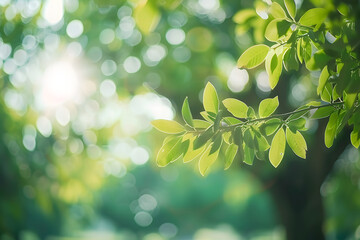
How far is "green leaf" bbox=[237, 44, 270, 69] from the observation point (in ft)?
4.36

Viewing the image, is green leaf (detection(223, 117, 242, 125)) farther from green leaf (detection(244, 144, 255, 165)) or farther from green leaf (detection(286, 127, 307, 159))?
green leaf (detection(286, 127, 307, 159))

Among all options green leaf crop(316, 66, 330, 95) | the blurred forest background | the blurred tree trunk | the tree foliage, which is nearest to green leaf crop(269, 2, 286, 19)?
the tree foliage

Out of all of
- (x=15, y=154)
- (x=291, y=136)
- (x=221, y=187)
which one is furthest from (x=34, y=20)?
(x=221, y=187)

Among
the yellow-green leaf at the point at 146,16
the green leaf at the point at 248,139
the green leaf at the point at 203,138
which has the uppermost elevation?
the yellow-green leaf at the point at 146,16

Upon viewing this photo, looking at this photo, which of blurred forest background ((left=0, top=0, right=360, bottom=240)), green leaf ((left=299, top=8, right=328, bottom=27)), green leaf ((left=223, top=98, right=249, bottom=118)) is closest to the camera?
green leaf ((left=299, top=8, right=328, bottom=27))

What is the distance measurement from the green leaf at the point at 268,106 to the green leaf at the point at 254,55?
139mm

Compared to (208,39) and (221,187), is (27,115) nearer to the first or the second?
(208,39)

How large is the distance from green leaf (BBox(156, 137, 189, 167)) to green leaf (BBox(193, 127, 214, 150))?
0.13 ft

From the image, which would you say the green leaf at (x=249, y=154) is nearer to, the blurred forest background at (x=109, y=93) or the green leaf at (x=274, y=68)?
the green leaf at (x=274, y=68)

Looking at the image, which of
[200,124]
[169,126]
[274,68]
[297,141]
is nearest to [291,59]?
[274,68]

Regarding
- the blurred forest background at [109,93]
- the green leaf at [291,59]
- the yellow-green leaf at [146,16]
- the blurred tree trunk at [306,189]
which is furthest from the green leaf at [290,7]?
the blurred tree trunk at [306,189]

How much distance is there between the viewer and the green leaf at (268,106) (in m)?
1.35

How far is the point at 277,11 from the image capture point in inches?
51.6

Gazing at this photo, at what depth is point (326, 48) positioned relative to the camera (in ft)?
4.27
